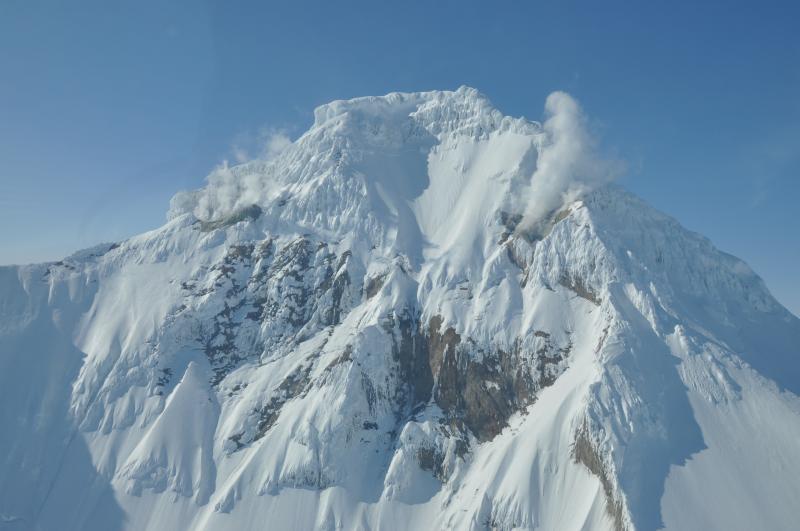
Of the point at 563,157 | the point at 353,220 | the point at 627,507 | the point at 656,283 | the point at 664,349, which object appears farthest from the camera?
the point at 353,220

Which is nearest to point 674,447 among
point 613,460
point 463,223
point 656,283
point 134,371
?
point 613,460

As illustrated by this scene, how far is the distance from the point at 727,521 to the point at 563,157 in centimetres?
8875

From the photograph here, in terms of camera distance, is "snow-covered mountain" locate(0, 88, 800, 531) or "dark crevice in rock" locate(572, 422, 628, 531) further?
"snow-covered mountain" locate(0, 88, 800, 531)

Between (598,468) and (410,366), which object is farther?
(410,366)

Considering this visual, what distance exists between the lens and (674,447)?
95000mm

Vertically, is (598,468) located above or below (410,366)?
below

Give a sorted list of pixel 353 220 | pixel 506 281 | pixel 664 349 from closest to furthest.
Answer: pixel 664 349 < pixel 506 281 < pixel 353 220

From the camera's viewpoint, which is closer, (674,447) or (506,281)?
(674,447)

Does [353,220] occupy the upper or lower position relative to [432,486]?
upper

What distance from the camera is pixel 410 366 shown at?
12606 centimetres

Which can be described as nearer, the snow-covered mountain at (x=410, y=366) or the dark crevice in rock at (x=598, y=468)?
the dark crevice in rock at (x=598, y=468)

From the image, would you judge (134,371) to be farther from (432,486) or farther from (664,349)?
(664,349)

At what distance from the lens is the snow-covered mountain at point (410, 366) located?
97.6 metres

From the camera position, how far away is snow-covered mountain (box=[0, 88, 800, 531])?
3844 inches
